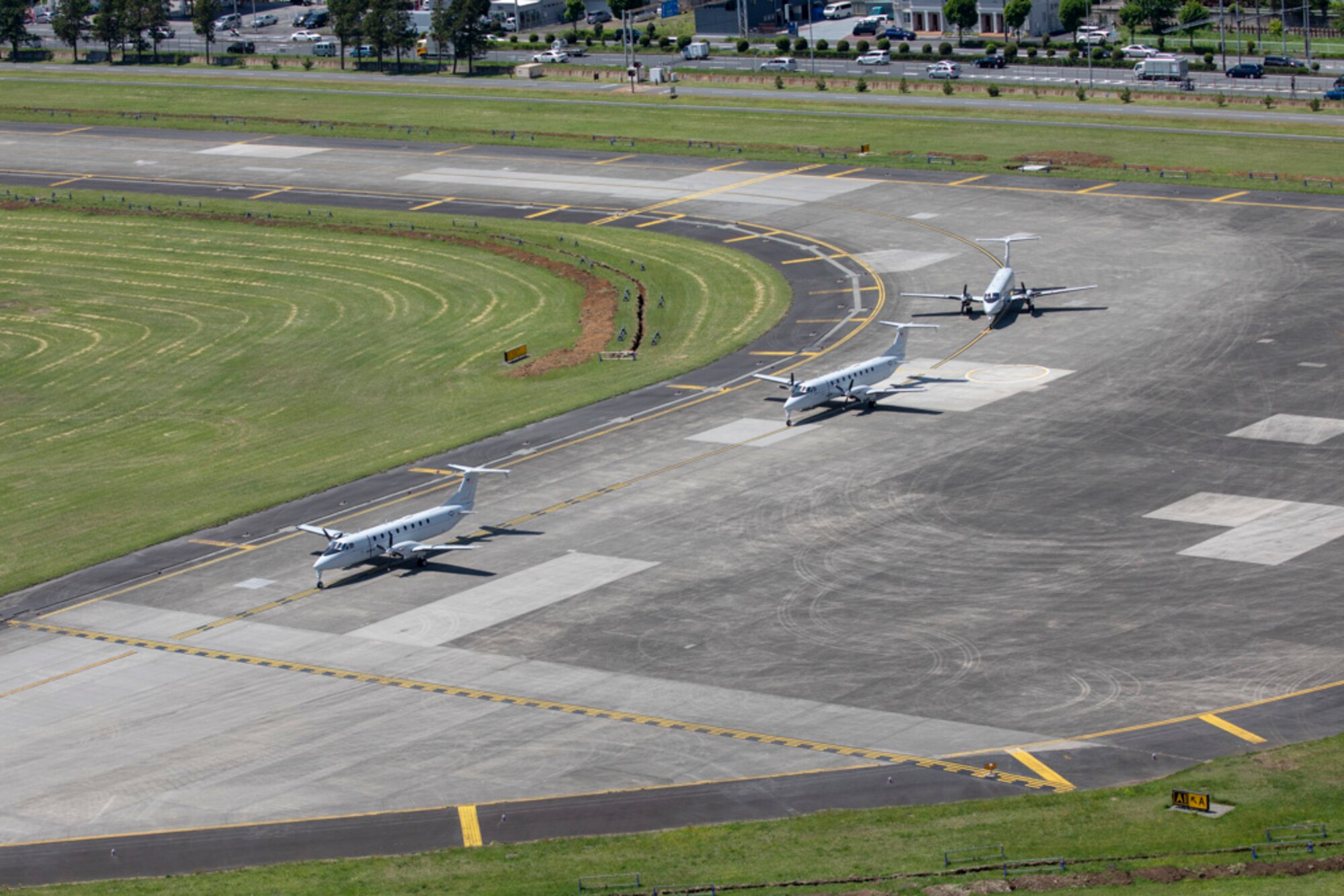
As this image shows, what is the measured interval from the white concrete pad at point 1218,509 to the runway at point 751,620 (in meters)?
0.28

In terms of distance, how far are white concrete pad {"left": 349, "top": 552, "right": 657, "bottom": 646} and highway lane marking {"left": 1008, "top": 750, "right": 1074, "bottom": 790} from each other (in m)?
28.2

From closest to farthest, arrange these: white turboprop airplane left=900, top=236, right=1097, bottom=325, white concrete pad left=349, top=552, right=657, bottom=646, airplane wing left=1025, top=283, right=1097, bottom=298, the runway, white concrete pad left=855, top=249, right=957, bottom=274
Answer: the runway < white concrete pad left=349, top=552, right=657, bottom=646 < white turboprop airplane left=900, top=236, right=1097, bottom=325 < airplane wing left=1025, top=283, right=1097, bottom=298 < white concrete pad left=855, top=249, right=957, bottom=274

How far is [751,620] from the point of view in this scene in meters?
80.6

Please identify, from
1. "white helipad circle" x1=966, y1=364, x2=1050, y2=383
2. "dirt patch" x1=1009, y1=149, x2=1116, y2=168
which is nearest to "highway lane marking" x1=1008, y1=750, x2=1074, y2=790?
"white helipad circle" x1=966, y1=364, x2=1050, y2=383

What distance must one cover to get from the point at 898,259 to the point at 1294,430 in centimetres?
5592

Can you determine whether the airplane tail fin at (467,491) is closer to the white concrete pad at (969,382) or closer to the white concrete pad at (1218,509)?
the white concrete pad at (969,382)

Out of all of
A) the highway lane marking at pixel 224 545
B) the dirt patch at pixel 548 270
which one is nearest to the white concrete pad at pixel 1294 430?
the dirt patch at pixel 548 270

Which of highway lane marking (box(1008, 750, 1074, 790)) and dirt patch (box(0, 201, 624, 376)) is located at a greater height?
dirt patch (box(0, 201, 624, 376))

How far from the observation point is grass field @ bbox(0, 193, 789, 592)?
110438mm

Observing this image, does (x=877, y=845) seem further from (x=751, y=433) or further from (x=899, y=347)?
(x=899, y=347)

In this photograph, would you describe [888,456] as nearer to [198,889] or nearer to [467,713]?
[467,713]

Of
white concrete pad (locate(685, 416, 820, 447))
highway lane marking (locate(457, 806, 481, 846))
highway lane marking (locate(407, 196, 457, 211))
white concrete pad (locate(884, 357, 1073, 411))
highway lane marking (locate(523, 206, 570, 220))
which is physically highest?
highway lane marking (locate(407, 196, 457, 211))

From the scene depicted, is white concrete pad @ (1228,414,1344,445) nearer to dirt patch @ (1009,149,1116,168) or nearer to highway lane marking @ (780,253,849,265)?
highway lane marking @ (780,253,849,265)

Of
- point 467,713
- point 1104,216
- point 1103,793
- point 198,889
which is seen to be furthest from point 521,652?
point 1104,216
